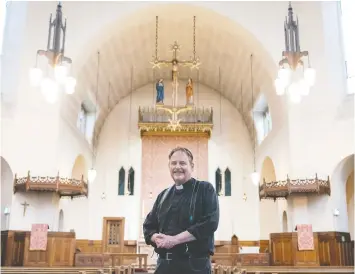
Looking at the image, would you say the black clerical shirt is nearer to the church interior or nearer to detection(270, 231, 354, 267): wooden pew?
the church interior

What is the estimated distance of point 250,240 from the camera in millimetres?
19484

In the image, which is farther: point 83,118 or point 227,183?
point 227,183

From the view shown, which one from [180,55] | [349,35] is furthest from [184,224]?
[180,55]

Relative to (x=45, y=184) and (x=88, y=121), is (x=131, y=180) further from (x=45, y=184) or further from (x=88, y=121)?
(x=45, y=184)

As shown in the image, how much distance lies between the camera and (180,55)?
18594 millimetres

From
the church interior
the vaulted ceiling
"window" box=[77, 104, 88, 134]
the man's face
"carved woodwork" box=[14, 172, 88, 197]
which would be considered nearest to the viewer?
the man's face

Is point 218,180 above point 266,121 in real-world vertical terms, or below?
below

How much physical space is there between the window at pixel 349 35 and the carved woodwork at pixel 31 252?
33.5 ft

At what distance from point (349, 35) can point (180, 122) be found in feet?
26.8

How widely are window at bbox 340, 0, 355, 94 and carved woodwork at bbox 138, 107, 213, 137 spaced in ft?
24.0

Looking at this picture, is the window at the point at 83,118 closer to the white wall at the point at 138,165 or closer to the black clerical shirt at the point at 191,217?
the white wall at the point at 138,165

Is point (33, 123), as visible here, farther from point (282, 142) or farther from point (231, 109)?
point (231, 109)

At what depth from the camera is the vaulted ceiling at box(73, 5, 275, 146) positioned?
15.1 metres

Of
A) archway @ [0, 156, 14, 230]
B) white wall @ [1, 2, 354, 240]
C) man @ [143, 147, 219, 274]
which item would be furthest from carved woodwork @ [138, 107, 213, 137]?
man @ [143, 147, 219, 274]
